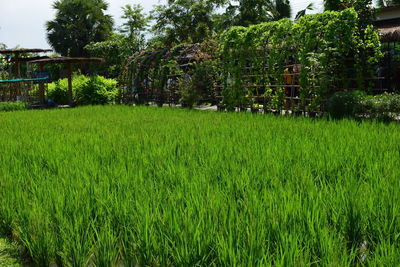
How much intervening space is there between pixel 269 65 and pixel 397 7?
25.6ft

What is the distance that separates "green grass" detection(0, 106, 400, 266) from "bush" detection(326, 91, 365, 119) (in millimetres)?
2783

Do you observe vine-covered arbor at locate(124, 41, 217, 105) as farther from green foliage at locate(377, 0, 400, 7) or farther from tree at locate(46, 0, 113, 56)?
tree at locate(46, 0, 113, 56)

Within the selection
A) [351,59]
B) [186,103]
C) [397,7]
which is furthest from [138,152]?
[397,7]

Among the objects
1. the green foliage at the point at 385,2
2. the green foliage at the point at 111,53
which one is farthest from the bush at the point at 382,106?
the green foliage at the point at 111,53

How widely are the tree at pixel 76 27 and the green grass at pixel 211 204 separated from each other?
32549 mm

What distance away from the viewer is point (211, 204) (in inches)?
88.2

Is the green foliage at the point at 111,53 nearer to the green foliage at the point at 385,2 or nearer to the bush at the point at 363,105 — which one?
the green foliage at the point at 385,2

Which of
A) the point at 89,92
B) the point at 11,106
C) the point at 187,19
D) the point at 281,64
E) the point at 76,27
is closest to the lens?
the point at 281,64

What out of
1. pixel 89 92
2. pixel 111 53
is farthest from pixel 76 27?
pixel 89 92

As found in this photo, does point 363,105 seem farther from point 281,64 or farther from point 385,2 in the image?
point 385,2

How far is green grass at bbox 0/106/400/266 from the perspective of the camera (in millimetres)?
1840

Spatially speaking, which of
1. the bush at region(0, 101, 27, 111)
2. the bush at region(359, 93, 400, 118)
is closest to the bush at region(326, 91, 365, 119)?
the bush at region(359, 93, 400, 118)

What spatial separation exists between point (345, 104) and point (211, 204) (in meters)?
5.75

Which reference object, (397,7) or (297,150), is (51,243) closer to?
(297,150)
